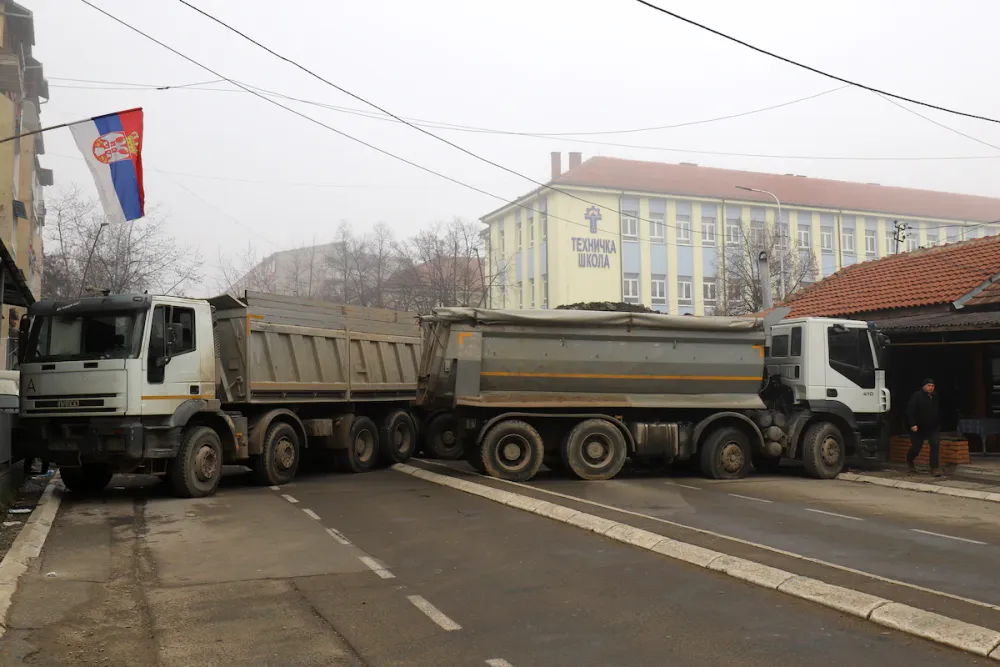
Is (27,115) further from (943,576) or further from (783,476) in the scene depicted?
(943,576)

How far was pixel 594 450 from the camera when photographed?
45.9 ft

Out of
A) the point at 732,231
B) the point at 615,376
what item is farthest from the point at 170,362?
the point at 732,231

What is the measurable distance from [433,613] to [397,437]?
36.3ft

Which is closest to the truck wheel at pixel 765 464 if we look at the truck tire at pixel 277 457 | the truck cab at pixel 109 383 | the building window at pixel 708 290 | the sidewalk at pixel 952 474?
the sidewalk at pixel 952 474

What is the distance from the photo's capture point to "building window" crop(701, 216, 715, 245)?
5581cm

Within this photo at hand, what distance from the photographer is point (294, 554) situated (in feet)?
26.5

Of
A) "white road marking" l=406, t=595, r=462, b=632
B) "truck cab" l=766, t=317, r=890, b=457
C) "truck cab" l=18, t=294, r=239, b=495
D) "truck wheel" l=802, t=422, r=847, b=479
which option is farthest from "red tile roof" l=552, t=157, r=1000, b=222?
"white road marking" l=406, t=595, r=462, b=632

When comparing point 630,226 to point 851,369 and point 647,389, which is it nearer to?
point 851,369

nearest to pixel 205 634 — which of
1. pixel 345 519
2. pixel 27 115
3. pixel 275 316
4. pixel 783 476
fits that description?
pixel 345 519

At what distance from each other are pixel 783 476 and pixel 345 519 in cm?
852

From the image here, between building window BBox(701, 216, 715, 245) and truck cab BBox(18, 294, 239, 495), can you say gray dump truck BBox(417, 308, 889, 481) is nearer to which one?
truck cab BBox(18, 294, 239, 495)

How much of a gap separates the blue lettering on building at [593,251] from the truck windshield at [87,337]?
4274 cm

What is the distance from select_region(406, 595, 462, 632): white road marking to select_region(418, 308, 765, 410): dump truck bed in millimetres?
6972

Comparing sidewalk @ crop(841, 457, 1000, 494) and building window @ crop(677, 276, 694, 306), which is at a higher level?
building window @ crop(677, 276, 694, 306)
